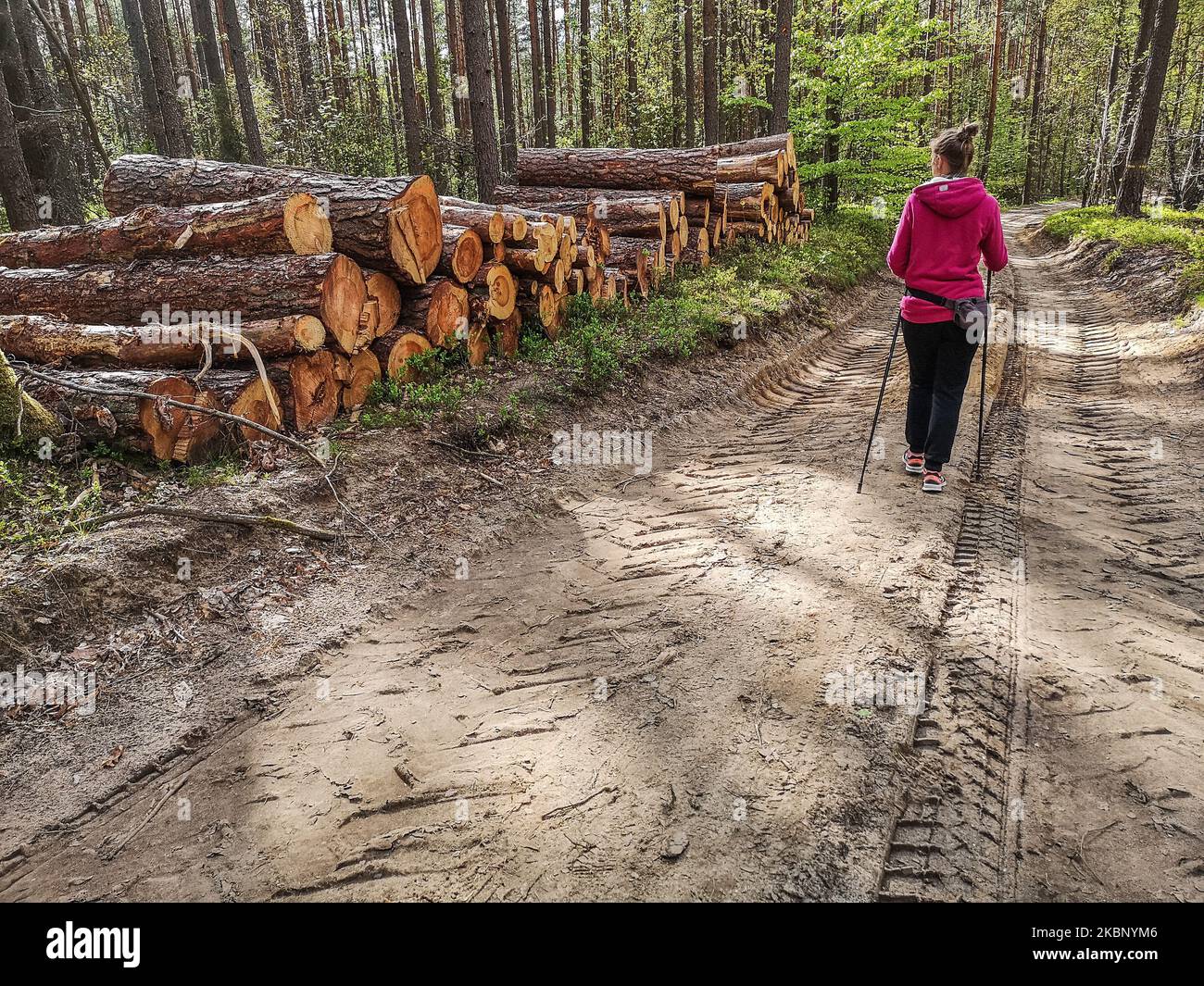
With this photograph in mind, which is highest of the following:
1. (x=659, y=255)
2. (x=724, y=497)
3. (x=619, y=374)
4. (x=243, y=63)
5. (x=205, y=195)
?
(x=243, y=63)

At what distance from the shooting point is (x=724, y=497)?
5.24 m

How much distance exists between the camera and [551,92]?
23.9m

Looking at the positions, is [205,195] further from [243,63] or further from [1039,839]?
[243,63]

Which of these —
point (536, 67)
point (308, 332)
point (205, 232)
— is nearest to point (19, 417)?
point (308, 332)

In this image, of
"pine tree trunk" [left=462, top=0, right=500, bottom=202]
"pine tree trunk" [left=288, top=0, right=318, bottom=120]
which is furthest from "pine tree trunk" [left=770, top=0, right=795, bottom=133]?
"pine tree trunk" [left=288, top=0, right=318, bottom=120]

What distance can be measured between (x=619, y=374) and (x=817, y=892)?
215 inches

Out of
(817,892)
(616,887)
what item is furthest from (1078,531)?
(616,887)

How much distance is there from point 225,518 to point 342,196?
3.24 m

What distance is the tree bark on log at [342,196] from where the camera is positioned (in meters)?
5.79

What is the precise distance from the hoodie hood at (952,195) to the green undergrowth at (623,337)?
10.5ft

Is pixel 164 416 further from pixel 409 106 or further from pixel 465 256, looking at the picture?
pixel 409 106

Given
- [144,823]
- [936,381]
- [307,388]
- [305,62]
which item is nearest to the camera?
[144,823]
